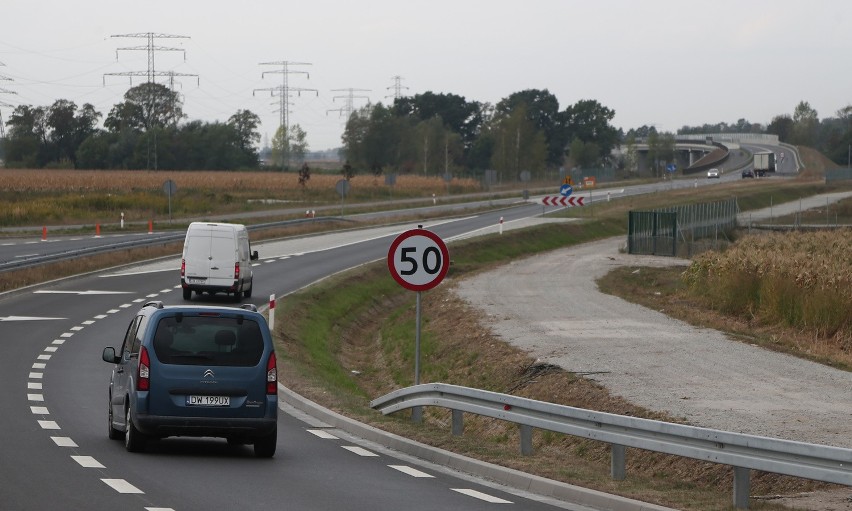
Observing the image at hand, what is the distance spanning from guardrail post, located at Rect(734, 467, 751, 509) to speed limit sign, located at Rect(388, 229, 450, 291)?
6641mm

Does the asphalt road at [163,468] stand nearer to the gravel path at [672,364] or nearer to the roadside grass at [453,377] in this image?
the roadside grass at [453,377]

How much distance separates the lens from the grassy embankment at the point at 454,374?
1291cm

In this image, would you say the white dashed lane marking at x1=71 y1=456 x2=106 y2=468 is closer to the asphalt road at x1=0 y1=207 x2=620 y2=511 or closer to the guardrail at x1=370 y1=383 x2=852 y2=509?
the asphalt road at x1=0 y1=207 x2=620 y2=511

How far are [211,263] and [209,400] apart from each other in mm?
22504

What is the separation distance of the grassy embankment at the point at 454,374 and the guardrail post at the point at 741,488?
0.23 meters

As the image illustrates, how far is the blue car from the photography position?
13.8m

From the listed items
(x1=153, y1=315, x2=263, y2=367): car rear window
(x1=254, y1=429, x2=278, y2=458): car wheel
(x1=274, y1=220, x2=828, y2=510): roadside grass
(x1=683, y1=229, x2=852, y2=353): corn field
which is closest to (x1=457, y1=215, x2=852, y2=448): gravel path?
(x1=274, y1=220, x2=828, y2=510): roadside grass

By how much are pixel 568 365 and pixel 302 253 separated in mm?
32591

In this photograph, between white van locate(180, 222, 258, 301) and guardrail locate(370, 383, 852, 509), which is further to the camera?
white van locate(180, 222, 258, 301)

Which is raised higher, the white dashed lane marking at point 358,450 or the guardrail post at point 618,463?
the guardrail post at point 618,463

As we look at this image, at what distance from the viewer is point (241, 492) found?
37.5 feet

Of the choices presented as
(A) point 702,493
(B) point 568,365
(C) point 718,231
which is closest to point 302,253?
(C) point 718,231

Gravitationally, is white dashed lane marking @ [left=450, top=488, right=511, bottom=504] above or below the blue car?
below

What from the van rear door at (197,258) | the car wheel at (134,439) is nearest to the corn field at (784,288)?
the van rear door at (197,258)
